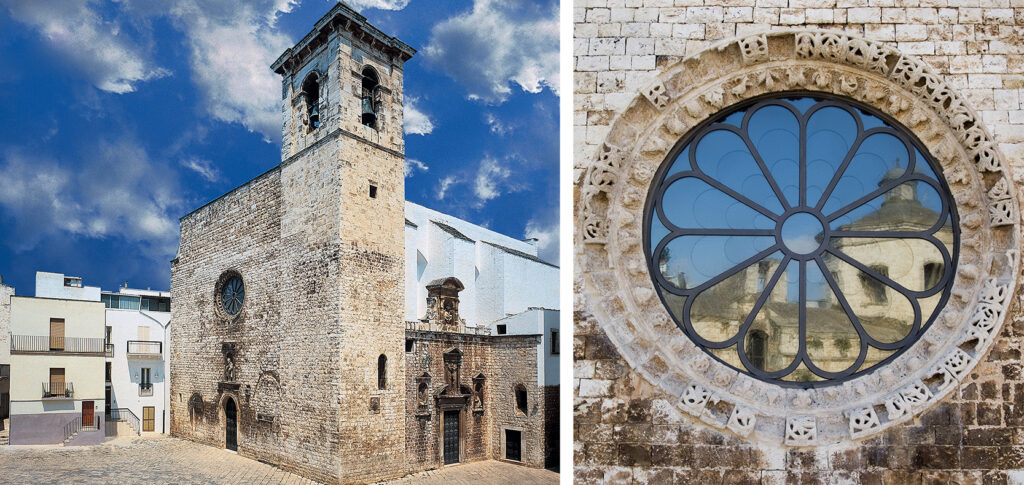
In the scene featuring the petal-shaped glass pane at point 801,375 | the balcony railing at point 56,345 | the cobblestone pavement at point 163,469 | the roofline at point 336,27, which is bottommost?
the cobblestone pavement at point 163,469

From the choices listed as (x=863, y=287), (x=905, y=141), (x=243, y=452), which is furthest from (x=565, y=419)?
(x=243, y=452)

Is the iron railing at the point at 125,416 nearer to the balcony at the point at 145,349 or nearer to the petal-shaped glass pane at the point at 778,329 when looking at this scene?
the balcony at the point at 145,349

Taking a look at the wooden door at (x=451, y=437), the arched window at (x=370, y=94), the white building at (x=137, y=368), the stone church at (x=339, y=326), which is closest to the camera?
the stone church at (x=339, y=326)

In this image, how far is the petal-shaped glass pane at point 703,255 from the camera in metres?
4.57

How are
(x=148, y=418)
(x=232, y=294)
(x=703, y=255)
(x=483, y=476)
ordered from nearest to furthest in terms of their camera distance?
1. (x=703, y=255)
2. (x=483, y=476)
3. (x=232, y=294)
4. (x=148, y=418)

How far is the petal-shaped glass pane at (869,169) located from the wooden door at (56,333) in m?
22.7

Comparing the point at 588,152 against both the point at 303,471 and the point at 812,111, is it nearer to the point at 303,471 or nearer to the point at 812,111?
the point at 812,111

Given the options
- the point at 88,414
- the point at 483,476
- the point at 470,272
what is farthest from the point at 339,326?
the point at 88,414

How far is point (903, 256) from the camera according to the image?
452cm

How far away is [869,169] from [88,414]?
23.0 metres

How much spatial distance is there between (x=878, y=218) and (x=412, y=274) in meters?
17.0

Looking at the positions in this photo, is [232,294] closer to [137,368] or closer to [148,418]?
[137,368]

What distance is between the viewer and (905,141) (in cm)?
454

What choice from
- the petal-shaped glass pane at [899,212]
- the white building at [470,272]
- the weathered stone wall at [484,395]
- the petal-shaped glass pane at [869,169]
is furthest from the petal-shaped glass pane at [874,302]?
the white building at [470,272]
